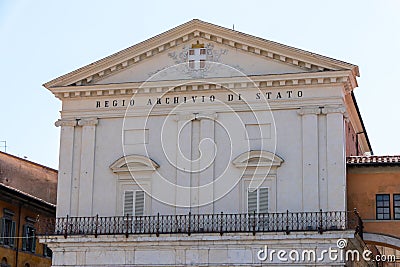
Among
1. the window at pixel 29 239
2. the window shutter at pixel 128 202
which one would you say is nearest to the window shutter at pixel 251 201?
the window shutter at pixel 128 202

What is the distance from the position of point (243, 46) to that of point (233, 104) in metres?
2.23

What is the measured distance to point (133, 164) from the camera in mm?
33375

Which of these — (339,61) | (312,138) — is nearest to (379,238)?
(312,138)

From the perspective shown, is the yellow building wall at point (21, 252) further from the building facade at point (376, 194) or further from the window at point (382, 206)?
the window at point (382, 206)

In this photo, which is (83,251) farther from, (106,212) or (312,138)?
(312,138)

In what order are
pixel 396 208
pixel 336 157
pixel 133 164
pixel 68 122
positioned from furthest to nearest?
pixel 68 122, pixel 133 164, pixel 396 208, pixel 336 157

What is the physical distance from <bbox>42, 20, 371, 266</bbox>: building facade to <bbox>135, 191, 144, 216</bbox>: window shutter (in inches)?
2.1

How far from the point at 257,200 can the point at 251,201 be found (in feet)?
0.76

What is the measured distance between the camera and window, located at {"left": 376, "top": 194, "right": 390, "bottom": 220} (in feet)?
107

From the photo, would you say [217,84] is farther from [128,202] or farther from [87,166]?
[87,166]

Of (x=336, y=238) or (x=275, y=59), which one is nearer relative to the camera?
(x=336, y=238)

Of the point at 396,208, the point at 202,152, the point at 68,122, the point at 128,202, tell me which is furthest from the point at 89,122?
the point at 396,208

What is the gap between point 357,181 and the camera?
32.8 m

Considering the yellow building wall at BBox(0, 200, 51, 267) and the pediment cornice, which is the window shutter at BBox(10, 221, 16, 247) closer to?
the yellow building wall at BBox(0, 200, 51, 267)
